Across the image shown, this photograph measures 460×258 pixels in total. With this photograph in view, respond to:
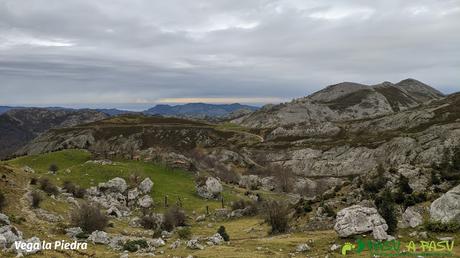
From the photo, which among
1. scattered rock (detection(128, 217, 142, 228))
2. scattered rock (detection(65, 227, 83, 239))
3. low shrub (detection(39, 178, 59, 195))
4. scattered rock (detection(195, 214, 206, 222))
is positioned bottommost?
scattered rock (detection(195, 214, 206, 222))

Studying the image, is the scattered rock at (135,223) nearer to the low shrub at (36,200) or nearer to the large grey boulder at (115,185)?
the low shrub at (36,200)

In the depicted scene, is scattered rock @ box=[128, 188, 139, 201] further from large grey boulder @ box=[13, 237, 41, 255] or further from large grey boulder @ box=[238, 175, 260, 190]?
large grey boulder @ box=[13, 237, 41, 255]

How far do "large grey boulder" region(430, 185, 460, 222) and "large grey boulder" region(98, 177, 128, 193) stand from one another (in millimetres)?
61008

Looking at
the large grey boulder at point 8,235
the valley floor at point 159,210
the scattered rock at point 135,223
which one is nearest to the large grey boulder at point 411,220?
the valley floor at point 159,210

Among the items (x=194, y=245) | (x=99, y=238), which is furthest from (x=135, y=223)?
(x=194, y=245)

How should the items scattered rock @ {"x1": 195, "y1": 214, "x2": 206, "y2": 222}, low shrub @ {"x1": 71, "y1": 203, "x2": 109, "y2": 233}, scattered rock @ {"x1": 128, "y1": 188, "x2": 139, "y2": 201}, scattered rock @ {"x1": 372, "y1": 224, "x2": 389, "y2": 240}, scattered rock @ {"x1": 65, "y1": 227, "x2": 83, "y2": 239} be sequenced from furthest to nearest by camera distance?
scattered rock @ {"x1": 128, "y1": 188, "x2": 139, "y2": 201}
scattered rock @ {"x1": 195, "y1": 214, "x2": 206, "y2": 222}
low shrub @ {"x1": 71, "y1": 203, "x2": 109, "y2": 233}
scattered rock @ {"x1": 65, "y1": 227, "x2": 83, "y2": 239}
scattered rock @ {"x1": 372, "y1": 224, "x2": 389, "y2": 240}

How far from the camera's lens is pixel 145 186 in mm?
86000

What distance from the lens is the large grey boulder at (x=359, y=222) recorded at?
3741 cm

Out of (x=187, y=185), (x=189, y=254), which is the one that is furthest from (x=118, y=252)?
(x=187, y=185)

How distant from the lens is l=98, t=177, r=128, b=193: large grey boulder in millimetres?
83244

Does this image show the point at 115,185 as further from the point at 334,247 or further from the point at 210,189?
the point at 334,247

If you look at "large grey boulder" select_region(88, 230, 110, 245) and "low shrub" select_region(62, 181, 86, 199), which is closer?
"large grey boulder" select_region(88, 230, 110, 245)

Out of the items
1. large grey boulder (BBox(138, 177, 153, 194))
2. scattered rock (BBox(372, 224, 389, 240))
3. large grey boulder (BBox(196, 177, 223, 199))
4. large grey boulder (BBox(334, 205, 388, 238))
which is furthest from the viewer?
large grey boulder (BBox(196, 177, 223, 199))

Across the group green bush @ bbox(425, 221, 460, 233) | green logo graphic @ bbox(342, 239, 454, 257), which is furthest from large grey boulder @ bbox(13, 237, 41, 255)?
green bush @ bbox(425, 221, 460, 233)
